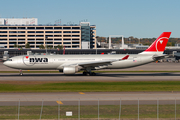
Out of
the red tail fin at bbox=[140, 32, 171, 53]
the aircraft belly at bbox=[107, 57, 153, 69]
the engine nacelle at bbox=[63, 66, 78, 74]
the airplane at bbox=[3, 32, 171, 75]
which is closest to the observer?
the engine nacelle at bbox=[63, 66, 78, 74]

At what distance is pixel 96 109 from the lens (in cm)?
1783

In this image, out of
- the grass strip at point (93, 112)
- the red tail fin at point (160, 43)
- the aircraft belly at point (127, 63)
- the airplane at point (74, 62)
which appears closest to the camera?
the grass strip at point (93, 112)

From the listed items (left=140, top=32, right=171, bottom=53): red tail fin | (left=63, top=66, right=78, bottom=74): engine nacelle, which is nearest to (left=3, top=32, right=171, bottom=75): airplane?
(left=63, top=66, right=78, bottom=74): engine nacelle

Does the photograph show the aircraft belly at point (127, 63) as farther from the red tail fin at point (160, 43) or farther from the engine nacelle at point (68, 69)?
the engine nacelle at point (68, 69)

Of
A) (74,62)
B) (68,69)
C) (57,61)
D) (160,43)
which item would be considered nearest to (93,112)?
(68,69)

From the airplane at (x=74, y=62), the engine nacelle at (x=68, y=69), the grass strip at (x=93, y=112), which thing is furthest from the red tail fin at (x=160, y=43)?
the grass strip at (x=93, y=112)

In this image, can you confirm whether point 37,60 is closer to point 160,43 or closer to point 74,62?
point 74,62

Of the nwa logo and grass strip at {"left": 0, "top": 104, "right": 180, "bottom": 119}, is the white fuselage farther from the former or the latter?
grass strip at {"left": 0, "top": 104, "right": 180, "bottom": 119}

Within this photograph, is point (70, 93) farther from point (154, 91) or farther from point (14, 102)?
point (154, 91)

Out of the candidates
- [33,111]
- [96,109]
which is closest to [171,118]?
[96,109]

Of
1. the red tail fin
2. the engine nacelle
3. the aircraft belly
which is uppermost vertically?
the red tail fin

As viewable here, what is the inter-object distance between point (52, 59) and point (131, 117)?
109 ft

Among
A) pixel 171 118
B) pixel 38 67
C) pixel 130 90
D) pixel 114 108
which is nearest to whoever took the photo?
pixel 171 118

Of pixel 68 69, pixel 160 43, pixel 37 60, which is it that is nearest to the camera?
pixel 68 69
